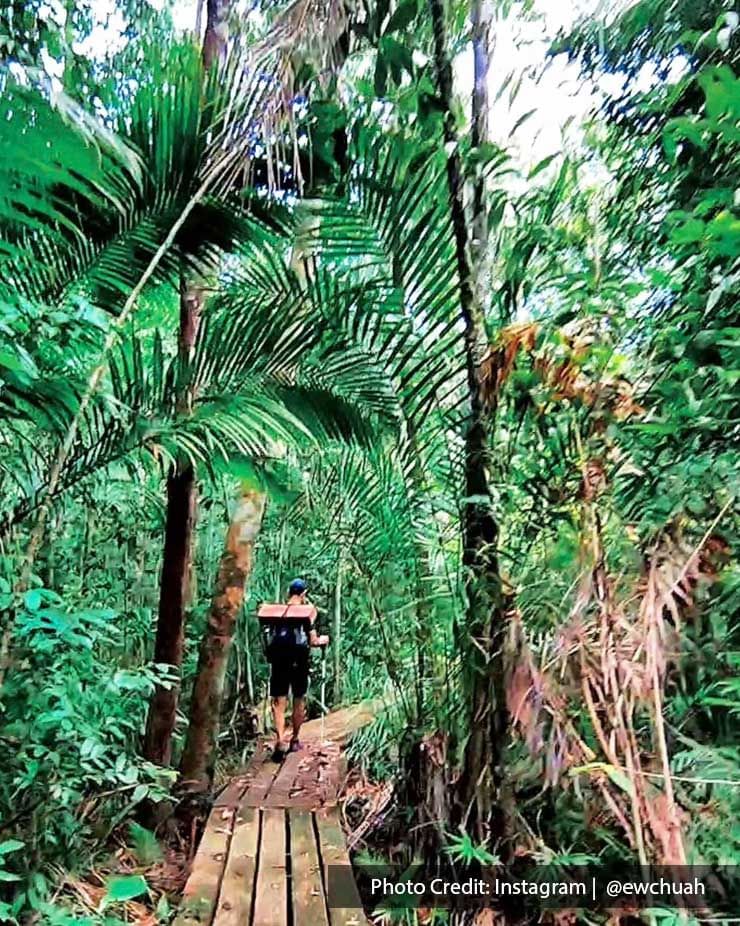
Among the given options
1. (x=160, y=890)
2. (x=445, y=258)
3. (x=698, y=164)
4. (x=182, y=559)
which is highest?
(x=698, y=164)

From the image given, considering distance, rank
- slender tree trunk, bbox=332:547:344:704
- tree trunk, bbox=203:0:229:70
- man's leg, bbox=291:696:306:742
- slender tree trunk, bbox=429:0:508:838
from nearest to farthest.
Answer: slender tree trunk, bbox=429:0:508:838 < tree trunk, bbox=203:0:229:70 < man's leg, bbox=291:696:306:742 < slender tree trunk, bbox=332:547:344:704

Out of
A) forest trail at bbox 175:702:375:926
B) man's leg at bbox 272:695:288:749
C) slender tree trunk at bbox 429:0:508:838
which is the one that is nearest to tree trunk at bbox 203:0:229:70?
slender tree trunk at bbox 429:0:508:838

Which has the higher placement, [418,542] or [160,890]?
[418,542]

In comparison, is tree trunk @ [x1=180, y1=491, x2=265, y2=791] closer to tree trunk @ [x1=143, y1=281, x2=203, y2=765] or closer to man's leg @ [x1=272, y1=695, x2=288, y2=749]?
tree trunk @ [x1=143, y1=281, x2=203, y2=765]

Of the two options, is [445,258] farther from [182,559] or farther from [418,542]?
[182,559]

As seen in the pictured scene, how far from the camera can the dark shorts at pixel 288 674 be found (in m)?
4.43

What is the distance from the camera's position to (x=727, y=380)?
70.4 inches

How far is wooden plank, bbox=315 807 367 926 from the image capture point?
227 centimetres

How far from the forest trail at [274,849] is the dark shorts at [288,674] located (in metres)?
0.38

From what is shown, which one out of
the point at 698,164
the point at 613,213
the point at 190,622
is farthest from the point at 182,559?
the point at 698,164

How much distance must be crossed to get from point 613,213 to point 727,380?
108 centimetres

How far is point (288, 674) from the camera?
14.6ft

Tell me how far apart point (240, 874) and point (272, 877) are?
0.12 metres

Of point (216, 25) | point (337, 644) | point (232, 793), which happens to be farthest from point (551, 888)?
point (216, 25)
